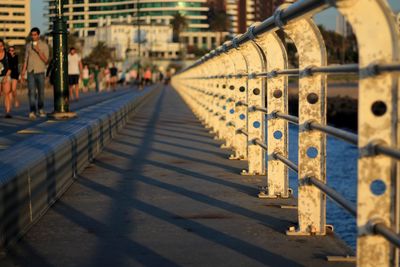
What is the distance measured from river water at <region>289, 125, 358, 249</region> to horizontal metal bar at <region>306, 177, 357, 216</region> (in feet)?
12.3

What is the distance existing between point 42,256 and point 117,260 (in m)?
0.48

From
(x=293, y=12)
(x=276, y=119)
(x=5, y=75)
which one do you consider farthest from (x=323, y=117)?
(x=5, y=75)

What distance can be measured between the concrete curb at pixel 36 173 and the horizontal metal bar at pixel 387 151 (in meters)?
2.35

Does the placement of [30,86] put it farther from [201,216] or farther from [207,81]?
[201,216]

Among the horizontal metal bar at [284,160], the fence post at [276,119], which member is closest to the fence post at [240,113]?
the fence post at [276,119]

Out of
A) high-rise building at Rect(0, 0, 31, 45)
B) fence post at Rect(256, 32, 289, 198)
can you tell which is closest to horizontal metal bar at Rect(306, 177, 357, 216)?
fence post at Rect(256, 32, 289, 198)

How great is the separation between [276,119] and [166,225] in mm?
1753

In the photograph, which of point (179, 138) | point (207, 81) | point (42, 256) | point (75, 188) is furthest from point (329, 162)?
point (42, 256)

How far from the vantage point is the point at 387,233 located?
4.15 metres

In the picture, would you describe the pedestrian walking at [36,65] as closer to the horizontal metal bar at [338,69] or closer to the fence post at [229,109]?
the fence post at [229,109]

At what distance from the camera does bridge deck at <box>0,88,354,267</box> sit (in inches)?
213

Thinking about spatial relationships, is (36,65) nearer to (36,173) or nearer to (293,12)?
(36,173)

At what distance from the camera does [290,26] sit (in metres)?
6.22

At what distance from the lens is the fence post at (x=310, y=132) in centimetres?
607
